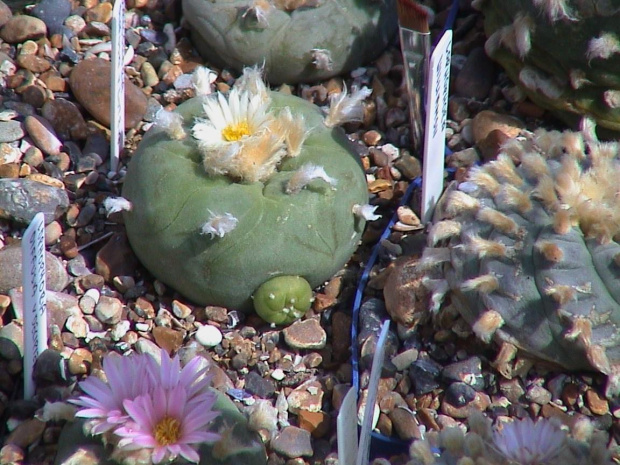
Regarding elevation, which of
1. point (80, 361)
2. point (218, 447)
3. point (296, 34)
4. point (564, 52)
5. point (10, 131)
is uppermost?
point (564, 52)

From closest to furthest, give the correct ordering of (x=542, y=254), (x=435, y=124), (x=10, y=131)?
1. (x=542, y=254)
2. (x=435, y=124)
3. (x=10, y=131)

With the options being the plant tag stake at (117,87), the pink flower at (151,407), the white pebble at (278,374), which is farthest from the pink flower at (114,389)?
the plant tag stake at (117,87)

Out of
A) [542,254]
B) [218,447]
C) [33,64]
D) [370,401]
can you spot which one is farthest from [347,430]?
[33,64]

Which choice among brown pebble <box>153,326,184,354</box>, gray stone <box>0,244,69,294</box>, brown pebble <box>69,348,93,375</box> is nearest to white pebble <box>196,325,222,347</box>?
brown pebble <box>153,326,184,354</box>

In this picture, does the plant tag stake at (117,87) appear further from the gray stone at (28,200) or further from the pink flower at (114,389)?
the pink flower at (114,389)

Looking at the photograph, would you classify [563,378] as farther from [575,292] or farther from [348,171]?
[348,171]

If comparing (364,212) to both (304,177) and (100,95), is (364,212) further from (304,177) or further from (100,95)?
(100,95)

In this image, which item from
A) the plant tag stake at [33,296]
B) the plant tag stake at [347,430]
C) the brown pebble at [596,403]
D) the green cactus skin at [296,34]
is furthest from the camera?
the green cactus skin at [296,34]

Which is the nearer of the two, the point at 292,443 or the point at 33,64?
the point at 292,443
